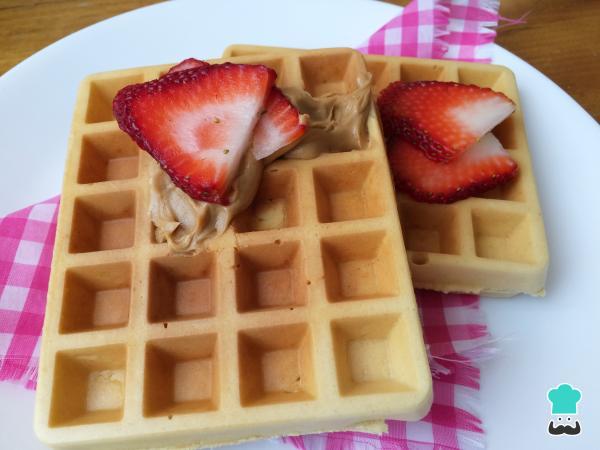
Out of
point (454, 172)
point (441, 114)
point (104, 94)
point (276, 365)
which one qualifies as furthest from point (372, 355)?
point (104, 94)

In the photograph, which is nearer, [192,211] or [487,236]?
[192,211]

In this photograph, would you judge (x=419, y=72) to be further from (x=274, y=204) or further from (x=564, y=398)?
(x=564, y=398)

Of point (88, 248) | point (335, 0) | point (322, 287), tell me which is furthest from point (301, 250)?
point (335, 0)

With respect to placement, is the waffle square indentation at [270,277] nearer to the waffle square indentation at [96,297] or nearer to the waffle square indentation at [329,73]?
the waffle square indentation at [96,297]

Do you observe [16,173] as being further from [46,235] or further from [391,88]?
[391,88]

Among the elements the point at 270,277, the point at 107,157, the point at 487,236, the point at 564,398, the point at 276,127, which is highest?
the point at 276,127

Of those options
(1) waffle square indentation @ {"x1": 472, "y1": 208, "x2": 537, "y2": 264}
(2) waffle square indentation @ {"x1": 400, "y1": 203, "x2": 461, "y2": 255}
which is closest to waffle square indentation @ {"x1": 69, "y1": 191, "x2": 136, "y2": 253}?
(2) waffle square indentation @ {"x1": 400, "y1": 203, "x2": 461, "y2": 255}

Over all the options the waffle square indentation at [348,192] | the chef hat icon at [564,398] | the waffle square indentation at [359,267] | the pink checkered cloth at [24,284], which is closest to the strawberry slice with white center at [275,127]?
the waffle square indentation at [348,192]
